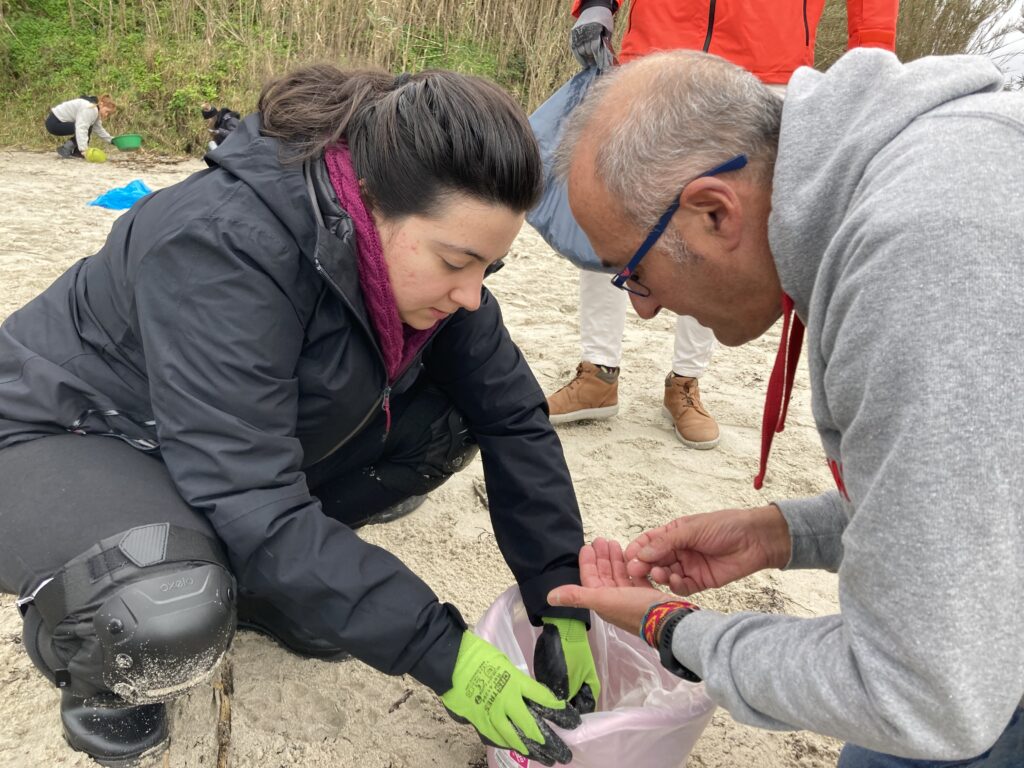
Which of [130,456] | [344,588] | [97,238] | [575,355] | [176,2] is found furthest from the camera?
[176,2]

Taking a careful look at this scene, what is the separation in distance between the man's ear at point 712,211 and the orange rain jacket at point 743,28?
1623 mm

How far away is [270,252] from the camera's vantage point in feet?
4.19

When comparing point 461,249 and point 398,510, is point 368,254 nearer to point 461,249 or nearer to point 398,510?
point 461,249

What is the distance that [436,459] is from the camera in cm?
189

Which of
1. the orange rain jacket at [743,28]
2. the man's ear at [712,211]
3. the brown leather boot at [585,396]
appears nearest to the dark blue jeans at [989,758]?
the man's ear at [712,211]

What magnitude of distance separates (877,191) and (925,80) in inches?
6.5

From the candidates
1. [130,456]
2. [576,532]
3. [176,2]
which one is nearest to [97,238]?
[130,456]

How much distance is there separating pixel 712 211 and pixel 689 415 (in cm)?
180

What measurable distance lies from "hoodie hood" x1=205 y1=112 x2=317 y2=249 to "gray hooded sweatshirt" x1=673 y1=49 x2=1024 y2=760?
2.38ft

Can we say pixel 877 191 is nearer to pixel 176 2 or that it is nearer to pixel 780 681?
pixel 780 681

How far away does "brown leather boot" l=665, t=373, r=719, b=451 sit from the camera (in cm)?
275

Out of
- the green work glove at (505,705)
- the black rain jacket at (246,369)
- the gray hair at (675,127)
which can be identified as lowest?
the green work glove at (505,705)

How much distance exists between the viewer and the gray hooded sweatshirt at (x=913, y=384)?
745 mm

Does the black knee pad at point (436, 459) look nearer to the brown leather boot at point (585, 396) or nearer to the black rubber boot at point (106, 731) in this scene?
the black rubber boot at point (106, 731)
